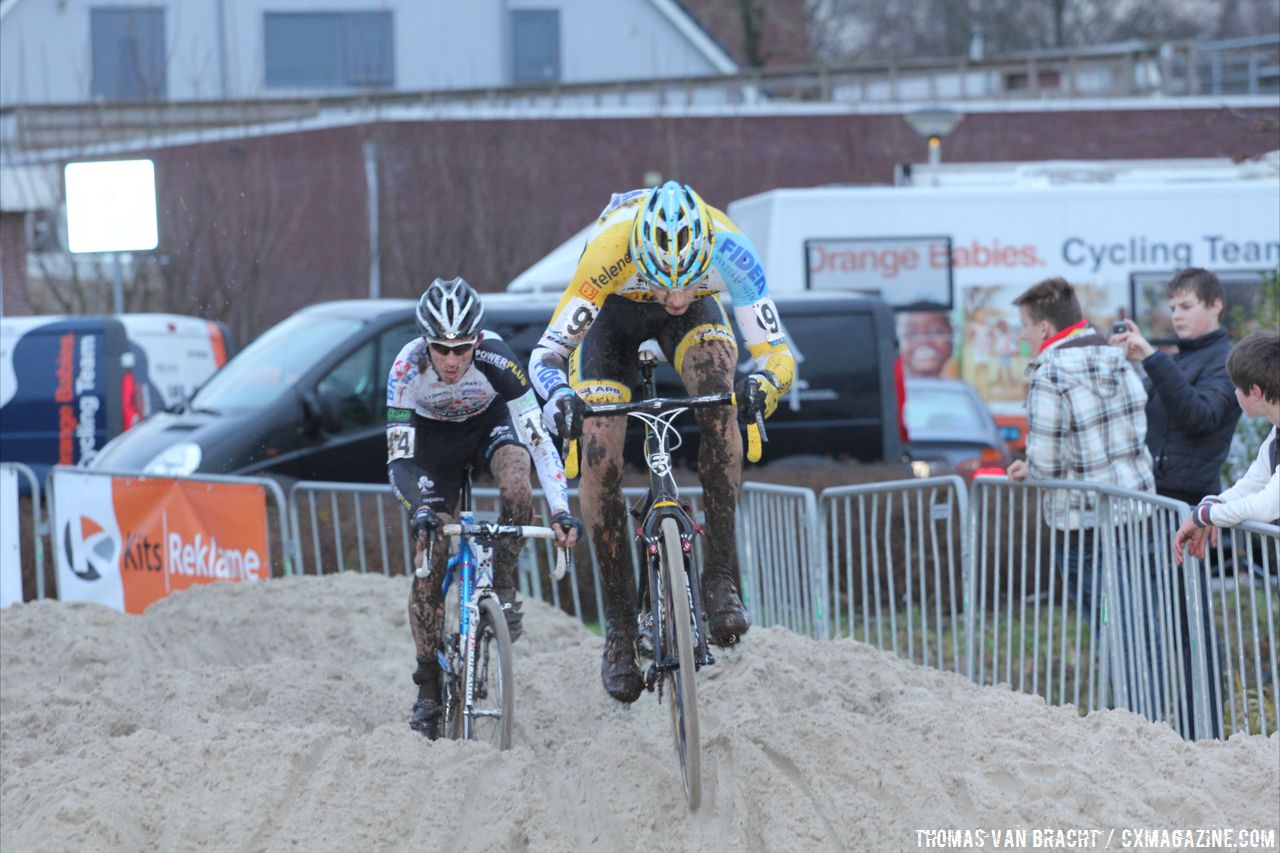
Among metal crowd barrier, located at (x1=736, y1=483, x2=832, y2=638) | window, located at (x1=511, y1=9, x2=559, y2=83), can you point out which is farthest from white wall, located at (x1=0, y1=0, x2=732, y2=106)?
metal crowd barrier, located at (x1=736, y1=483, x2=832, y2=638)

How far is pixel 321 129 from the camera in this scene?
27516 millimetres

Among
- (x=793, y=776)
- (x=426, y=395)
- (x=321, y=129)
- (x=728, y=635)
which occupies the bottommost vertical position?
(x=793, y=776)

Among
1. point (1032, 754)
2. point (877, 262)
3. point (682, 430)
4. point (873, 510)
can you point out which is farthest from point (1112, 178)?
point (1032, 754)

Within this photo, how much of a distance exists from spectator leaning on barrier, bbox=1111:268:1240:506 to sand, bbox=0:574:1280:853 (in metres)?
1.50

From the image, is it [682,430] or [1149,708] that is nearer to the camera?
[1149,708]

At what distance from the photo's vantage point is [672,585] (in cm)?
607

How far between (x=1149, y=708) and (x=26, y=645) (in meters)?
6.22

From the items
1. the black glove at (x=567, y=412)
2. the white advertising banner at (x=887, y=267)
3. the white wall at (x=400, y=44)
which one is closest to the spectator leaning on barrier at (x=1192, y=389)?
the black glove at (x=567, y=412)

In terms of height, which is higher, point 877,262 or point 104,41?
point 104,41

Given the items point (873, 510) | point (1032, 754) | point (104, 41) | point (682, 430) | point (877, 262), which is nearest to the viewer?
point (1032, 754)

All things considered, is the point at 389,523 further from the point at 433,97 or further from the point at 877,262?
the point at 433,97

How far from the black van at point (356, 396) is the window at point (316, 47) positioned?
65.6 feet

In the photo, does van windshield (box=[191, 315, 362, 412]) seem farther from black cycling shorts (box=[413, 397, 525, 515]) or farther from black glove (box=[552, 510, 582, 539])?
black glove (box=[552, 510, 582, 539])

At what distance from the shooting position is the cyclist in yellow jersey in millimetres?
6297
